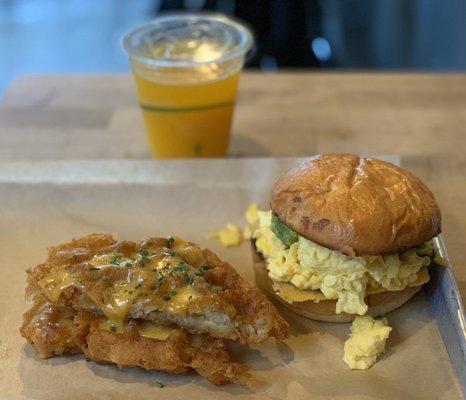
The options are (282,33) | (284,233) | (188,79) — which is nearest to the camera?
(284,233)

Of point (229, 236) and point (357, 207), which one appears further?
point (229, 236)

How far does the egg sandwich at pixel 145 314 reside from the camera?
1773mm

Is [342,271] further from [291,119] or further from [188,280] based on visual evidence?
[291,119]

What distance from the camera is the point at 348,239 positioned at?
1852mm

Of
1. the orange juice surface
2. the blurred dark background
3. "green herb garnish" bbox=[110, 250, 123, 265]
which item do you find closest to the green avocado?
"green herb garnish" bbox=[110, 250, 123, 265]

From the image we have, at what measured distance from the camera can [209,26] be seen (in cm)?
295

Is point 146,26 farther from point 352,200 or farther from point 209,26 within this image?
point 352,200

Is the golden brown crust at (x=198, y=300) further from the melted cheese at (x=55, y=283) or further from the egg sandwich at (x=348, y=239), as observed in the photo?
the egg sandwich at (x=348, y=239)

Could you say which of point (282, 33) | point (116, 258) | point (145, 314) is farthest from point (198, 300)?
point (282, 33)

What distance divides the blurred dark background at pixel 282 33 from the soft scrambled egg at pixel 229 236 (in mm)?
2471

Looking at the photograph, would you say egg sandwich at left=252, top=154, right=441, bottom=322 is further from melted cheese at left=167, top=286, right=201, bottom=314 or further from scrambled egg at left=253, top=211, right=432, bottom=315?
melted cheese at left=167, top=286, right=201, bottom=314

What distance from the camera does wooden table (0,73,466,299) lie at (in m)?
3.00

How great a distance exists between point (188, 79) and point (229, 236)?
28.0 inches

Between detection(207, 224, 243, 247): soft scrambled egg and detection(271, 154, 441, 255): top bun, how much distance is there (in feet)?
1.18
